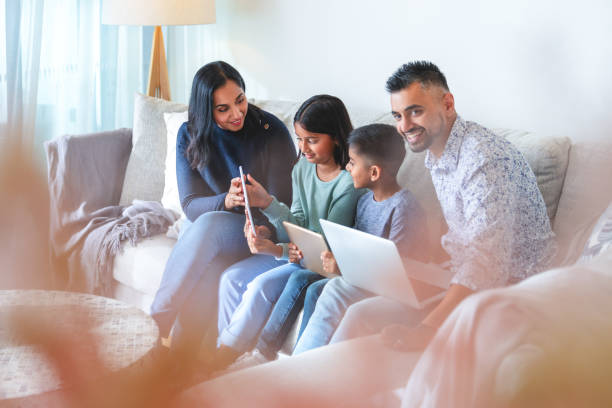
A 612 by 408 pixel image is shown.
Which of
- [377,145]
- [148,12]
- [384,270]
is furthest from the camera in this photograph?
[148,12]

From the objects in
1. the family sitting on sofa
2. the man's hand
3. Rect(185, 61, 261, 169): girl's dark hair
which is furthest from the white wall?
the man's hand

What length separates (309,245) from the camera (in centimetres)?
111

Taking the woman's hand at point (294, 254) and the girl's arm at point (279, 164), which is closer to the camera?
the woman's hand at point (294, 254)

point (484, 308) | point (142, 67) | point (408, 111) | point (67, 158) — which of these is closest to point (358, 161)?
point (408, 111)

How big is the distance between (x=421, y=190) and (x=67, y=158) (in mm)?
917

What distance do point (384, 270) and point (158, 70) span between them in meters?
1.70

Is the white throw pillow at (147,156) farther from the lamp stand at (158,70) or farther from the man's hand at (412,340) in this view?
the man's hand at (412,340)

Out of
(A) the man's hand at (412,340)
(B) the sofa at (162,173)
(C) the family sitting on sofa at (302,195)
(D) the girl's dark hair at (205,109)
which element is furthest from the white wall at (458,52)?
(A) the man's hand at (412,340)

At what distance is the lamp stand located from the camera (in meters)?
2.09

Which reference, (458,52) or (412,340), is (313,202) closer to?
(458,52)

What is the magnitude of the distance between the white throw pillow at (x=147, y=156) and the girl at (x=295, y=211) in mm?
587

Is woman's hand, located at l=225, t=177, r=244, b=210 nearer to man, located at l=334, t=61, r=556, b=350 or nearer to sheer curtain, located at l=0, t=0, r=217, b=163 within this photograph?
man, located at l=334, t=61, r=556, b=350

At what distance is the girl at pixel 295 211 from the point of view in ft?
4.03

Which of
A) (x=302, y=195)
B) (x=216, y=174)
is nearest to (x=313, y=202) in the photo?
(x=302, y=195)
